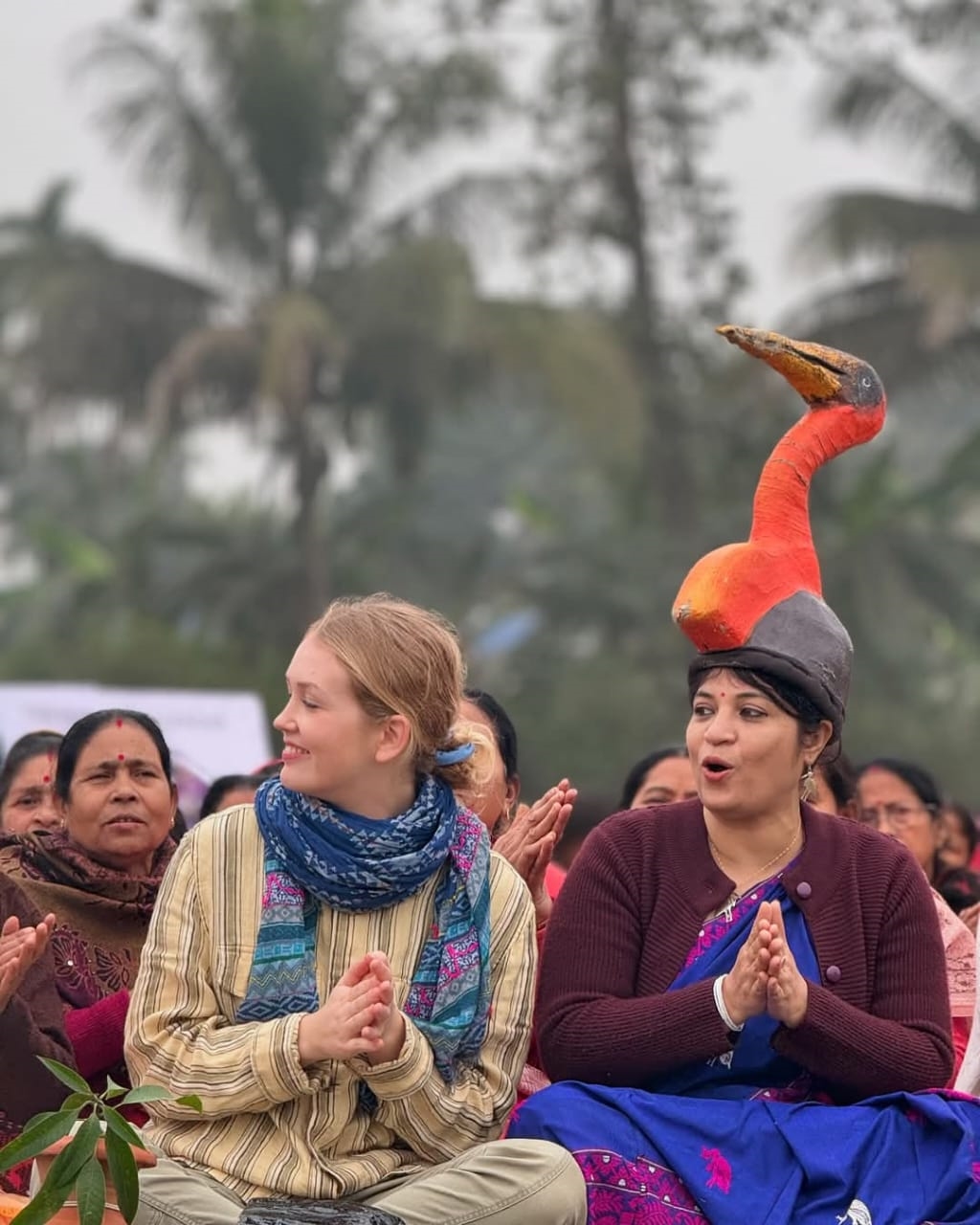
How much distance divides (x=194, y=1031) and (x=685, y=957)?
3.48 ft

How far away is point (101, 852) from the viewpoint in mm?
5809

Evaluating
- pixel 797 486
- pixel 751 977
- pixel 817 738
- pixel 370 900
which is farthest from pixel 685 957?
pixel 797 486

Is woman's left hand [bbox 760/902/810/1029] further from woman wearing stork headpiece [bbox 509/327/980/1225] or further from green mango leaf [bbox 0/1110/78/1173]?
green mango leaf [bbox 0/1110/78/1173]

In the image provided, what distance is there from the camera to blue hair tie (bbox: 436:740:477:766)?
186 inches

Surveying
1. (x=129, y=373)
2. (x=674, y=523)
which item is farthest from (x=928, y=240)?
(x=129, y=373)

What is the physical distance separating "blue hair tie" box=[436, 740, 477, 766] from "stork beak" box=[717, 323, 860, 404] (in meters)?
1.16

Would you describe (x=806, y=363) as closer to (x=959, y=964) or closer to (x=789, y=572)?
(x=789, y=572)

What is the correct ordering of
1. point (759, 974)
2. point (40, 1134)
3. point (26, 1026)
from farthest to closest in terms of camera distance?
1. point (26, 1026)
2. point (759, 974)
3. point (40, 1134)

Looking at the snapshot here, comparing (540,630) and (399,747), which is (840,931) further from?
(540,630)

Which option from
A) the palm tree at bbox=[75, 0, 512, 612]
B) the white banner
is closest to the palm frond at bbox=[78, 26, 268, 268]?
the palm tree at bbox=[75, 0, 512, 612]

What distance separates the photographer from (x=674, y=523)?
97.7ft

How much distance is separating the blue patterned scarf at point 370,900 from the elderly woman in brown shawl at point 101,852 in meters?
1.17

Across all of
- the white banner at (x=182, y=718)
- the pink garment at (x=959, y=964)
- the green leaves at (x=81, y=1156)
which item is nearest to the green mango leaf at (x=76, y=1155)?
the green leaves at (x=81, y=1156)

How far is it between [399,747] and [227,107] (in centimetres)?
2514
